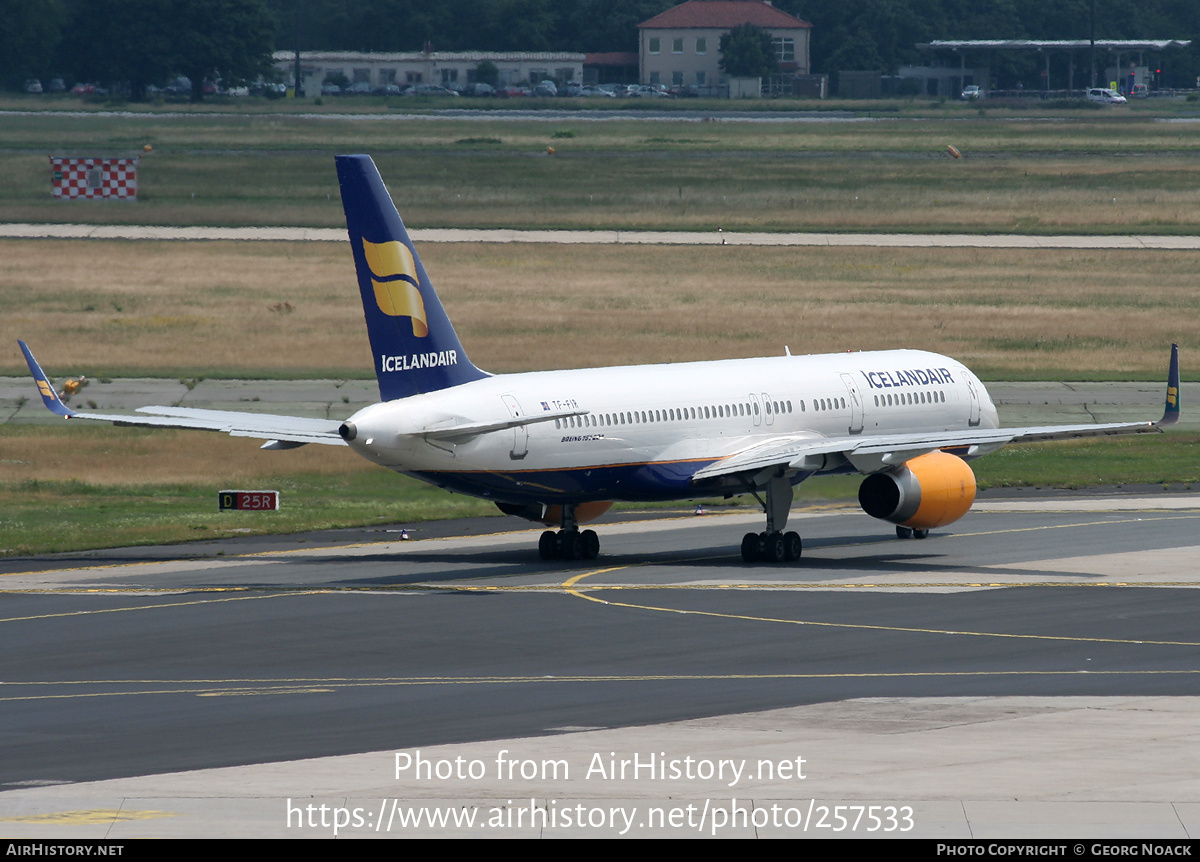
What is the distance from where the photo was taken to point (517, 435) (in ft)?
144

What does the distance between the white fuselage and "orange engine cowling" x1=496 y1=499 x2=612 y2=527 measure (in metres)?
1.71

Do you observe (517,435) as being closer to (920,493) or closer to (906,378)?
(920,493)

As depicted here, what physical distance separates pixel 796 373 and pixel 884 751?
25.4 m

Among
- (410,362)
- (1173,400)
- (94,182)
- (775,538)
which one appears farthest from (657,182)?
(410,362)

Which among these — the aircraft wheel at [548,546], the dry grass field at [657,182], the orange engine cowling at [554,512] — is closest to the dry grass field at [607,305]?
the dry grass field at [657,182]

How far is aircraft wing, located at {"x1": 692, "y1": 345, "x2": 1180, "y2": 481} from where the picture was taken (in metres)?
46.3

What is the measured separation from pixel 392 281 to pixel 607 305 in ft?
184

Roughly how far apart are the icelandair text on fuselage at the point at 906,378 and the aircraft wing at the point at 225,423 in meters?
15.1

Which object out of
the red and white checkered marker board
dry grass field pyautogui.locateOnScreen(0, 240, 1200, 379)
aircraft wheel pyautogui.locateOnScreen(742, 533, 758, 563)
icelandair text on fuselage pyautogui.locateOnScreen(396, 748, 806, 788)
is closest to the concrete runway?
icelandair text on fuselage pyautogui.locateOnScreen(396, 748, 806, 788)

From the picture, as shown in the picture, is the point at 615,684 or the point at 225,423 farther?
the point at 225,423

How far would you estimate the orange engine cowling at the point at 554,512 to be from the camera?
48062mm

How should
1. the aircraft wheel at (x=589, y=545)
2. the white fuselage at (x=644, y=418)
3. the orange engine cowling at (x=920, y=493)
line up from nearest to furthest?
the white fuselage at (x=644, y=418)
the orange engine cowling at (x=920, y=493)
the aircraft wheel at (x=589, y=545)

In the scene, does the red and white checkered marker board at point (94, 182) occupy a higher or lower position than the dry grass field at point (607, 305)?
higher

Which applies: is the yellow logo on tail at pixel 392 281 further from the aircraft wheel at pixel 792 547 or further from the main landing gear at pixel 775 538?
the aircraft wheel at pixel 792 547
